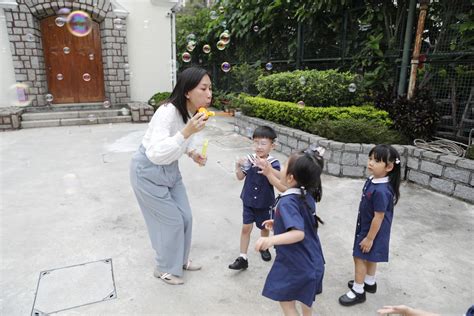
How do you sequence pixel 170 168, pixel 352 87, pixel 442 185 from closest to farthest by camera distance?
pixel 170 168 < pixel 442 185 < pixel 352 87

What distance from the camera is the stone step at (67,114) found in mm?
9641

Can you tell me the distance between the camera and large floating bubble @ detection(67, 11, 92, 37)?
33.8 ft

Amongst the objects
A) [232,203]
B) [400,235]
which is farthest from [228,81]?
[400,235]

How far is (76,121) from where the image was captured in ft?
32.3

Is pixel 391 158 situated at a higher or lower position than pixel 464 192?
higher

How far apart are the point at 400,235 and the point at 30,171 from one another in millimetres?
5553

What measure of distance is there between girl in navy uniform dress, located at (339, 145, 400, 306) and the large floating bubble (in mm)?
10554

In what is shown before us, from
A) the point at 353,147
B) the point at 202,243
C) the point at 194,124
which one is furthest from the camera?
the point at 353,147

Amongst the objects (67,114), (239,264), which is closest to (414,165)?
(239,264)

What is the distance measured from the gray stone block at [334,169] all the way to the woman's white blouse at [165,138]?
364 centimetres

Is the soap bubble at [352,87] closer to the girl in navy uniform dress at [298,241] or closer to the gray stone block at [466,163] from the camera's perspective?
the gray stone block at [466,163]

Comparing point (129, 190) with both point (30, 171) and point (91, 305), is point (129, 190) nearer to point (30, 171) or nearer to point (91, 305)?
point (30, 171)

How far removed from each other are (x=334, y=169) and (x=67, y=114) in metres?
8.12

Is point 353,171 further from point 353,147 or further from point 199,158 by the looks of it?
point 199,158
